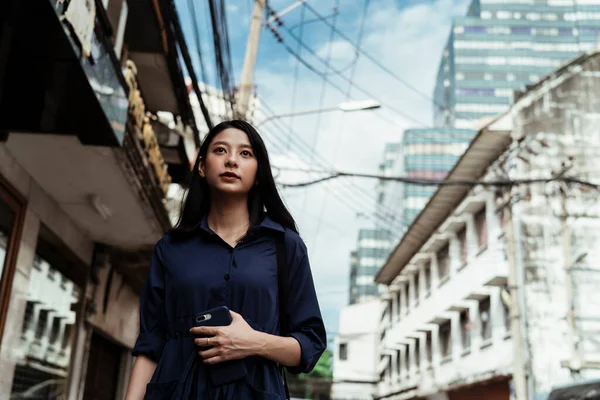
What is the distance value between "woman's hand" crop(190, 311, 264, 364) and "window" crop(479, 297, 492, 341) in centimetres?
1856

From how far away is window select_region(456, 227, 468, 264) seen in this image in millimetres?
22214

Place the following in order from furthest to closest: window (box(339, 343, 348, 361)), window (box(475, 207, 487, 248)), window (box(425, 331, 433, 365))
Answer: window (box(339, 343, 348, 361)), window (box(425, 331, 433, 365)), window (box(475, 207, 487, 248))

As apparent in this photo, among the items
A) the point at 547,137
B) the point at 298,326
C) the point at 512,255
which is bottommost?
the point at 298,326

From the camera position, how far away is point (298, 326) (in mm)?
1941

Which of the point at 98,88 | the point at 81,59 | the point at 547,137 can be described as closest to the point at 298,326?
the point at 81,59

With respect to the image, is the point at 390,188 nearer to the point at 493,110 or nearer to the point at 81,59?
the point at 493,110

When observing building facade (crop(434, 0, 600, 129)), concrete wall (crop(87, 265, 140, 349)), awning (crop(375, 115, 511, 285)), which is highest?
building facade (crop(434, 0, 600, 129))

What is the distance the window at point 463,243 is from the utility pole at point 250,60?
1243 centimetres

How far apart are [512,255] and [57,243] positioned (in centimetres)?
1086

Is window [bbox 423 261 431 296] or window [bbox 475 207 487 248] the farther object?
window [bbox 423 261 431 296]

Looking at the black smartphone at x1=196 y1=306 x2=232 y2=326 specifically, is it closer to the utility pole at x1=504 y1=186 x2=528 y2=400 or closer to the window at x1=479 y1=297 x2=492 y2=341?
the utility pole at x1=504 y1=186 x2=528 y2=400

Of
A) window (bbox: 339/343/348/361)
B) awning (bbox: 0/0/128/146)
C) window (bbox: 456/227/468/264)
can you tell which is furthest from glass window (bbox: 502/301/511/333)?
window (bbox: 339/343/348/361)

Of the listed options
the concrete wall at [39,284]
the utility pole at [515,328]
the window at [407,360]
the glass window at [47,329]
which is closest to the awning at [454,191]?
the utility pole at [515,328]

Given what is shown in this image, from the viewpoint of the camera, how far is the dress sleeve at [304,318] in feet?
6.30
